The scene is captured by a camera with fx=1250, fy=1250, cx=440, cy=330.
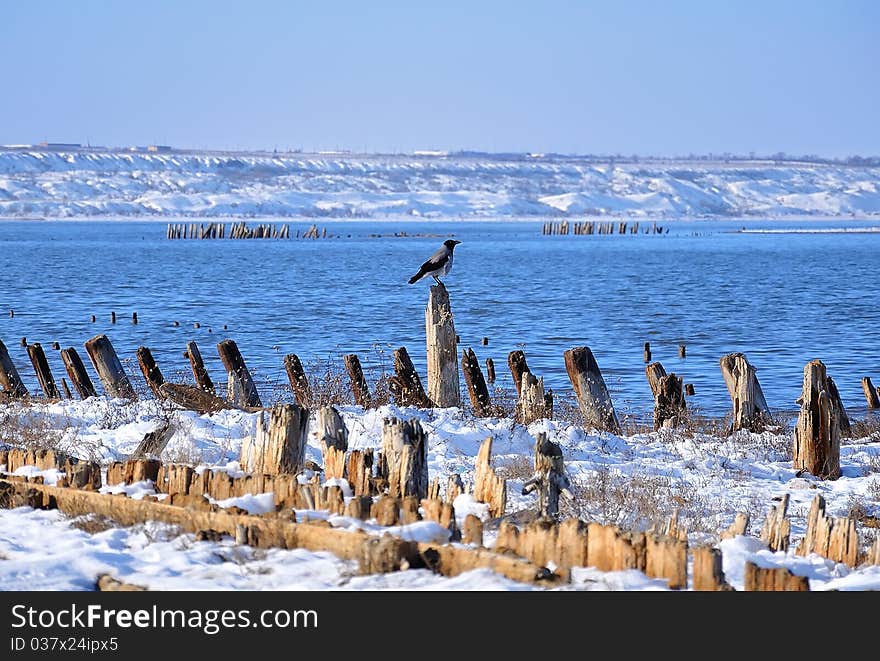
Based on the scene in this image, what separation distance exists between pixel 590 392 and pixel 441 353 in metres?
1.82

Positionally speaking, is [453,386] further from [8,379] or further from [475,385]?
[8,379]

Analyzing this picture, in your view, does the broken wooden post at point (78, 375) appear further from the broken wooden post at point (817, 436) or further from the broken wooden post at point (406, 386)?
the broken wooden post at point (817, 436)

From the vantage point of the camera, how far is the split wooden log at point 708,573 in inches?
230

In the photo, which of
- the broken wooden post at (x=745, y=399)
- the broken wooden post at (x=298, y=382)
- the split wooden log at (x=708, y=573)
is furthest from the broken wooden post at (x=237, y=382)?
the split wooden log at (x=708, y=573)

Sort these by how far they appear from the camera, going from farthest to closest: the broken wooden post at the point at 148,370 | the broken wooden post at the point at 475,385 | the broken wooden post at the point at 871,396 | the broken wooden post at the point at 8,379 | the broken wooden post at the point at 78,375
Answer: the broken wooden post at the point at 871,396 < the broken wooden post at the point at 78,375 < the broken wooden post at the point at 8,379 < the broken wooden post at the point at 148,370 < the broken wooden post at the point at 475,385

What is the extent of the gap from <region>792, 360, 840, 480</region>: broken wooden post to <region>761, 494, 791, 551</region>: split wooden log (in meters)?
4.27

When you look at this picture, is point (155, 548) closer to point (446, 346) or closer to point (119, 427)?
point (119, 427)

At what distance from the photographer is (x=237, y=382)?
15945 millimetres

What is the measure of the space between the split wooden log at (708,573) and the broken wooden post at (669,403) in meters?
8.74

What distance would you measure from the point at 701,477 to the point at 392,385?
4.93 m

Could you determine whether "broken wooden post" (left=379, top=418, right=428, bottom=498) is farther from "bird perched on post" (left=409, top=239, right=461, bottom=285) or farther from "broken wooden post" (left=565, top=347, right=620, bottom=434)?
"bird perched on post" (left=409, top=239, right=461, bottom=285)

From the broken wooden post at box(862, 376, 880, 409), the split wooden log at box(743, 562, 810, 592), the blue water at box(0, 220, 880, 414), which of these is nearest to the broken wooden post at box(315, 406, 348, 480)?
the split wooden log at box(743, 562, 810, 592)
